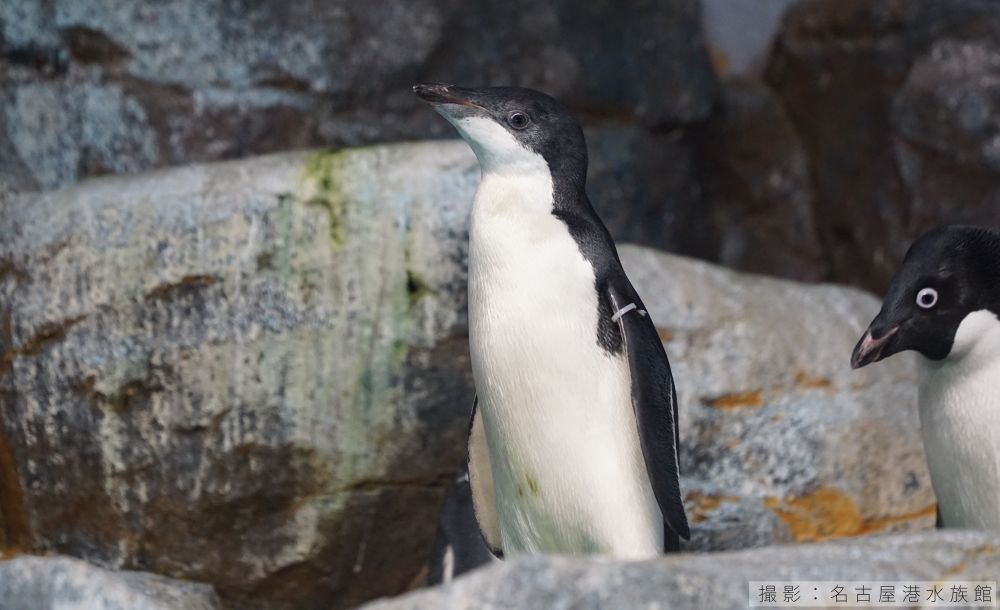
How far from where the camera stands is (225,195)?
151 inches

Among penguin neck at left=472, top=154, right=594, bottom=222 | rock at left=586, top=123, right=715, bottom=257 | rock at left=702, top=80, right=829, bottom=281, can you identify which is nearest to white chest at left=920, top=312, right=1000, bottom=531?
penguin neck at left=472, top=154, right=594, bottom=222

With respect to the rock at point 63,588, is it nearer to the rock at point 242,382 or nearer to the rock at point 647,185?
the rock at point 242,382

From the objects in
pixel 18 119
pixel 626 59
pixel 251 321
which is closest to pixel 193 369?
pixel 251 321

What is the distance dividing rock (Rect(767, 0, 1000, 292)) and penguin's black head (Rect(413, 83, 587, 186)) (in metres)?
2.93

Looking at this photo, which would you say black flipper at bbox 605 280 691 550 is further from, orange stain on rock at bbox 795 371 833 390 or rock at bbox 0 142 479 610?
orange stain on rock at bbox 795 371 833 390

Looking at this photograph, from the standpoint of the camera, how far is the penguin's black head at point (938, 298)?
116 inches

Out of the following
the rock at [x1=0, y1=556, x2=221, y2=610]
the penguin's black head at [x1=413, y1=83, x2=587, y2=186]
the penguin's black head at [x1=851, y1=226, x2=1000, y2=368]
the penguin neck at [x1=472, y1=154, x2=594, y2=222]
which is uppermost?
the penguin's black head at [x1=413, y1=83, x2=587, y2=186]

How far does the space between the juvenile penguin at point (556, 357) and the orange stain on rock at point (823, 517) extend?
1107mm

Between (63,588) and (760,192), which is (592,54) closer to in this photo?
(760,192)

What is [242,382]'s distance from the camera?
374 cm

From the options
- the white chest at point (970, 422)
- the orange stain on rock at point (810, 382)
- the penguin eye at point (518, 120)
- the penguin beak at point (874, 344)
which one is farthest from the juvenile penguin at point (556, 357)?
the orange stain on rock at point (810, 382)

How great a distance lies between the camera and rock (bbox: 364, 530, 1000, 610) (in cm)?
198

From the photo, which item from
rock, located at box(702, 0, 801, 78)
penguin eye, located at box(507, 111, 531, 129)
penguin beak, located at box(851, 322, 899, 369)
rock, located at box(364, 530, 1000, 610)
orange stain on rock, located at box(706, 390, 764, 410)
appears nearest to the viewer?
rock, located at box(364, 530, 1000, 610)

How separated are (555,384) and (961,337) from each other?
0.97 metres
